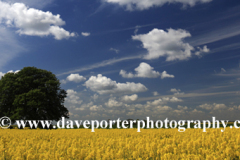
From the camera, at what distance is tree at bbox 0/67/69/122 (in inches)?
1745

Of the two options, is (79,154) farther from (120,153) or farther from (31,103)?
(31,103)

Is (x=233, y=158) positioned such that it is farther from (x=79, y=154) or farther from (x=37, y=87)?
(x=37, y=87)

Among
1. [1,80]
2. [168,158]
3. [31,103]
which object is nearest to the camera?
[168,158]

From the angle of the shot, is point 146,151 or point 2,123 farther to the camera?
point 2,123

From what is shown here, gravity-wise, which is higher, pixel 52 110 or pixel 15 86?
pixel 15 86

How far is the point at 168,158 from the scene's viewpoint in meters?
7.36

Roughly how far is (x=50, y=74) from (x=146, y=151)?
152 ft

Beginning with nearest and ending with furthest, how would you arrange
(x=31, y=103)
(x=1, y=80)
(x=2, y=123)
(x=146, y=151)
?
(x=146, y=151) < (x=31, y=103) < (x=2, y=123) < (x=1, y=80)

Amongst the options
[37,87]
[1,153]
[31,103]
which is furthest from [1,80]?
[1,153]

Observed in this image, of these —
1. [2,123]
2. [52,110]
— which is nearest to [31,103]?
[52,110]

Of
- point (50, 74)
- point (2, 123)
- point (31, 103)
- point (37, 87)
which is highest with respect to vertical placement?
point (50, 74)

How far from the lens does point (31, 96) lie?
44.0 metres

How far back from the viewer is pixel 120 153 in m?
8.12

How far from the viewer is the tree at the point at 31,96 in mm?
44312
